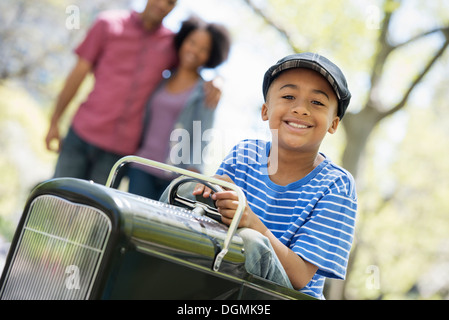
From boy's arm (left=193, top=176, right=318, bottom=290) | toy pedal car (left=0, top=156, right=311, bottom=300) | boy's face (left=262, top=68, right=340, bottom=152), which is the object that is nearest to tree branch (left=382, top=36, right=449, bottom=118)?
boy's face (left=262, top=68, right=340, bottom=152)

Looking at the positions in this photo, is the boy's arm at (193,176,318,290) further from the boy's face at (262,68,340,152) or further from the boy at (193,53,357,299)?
the boy's face at (262,68,340,152)

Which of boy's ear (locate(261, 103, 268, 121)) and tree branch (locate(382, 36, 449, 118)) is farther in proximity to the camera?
tree branch (locate(382, 36, 449, 118))

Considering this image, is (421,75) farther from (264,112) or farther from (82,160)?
(264,112)

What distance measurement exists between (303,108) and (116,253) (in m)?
1.11

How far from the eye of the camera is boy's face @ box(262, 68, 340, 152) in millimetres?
2166

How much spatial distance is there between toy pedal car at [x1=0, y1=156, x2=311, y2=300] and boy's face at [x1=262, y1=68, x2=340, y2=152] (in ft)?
2.39

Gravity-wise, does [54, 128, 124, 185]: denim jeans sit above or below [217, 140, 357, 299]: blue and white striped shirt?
above

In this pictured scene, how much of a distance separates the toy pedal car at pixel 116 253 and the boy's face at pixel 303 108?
0.73 m

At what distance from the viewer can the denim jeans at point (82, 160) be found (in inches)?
132

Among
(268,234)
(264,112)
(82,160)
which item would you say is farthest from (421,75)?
(268,234)

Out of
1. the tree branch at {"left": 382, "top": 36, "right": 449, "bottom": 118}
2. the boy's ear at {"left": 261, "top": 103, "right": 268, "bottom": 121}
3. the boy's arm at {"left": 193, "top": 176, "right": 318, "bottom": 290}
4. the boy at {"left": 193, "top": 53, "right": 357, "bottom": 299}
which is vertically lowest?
the boy's arm at {"left": 193, "top": 176, "right": 318, "bottom": 290}

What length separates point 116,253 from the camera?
127 centimetres

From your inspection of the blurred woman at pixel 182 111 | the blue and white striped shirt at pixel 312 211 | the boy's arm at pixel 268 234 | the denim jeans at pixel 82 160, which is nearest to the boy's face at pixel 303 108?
the blue and white striped shirt at pixel 312 211
